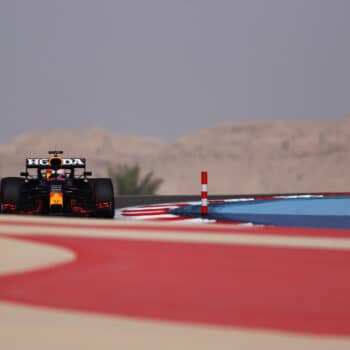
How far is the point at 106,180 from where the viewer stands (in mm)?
18031

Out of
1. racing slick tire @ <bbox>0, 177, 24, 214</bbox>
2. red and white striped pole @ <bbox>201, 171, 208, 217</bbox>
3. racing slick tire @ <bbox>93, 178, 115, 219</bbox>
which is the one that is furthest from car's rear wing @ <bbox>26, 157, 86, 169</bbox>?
red and white striped pole @ <bbox>201, 171, 208, 217</bbox>

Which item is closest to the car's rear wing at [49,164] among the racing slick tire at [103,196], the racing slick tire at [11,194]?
the racing slick tire at [11,194]

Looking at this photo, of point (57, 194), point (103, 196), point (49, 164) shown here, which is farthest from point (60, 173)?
point (103, 196)

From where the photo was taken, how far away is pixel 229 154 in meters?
106

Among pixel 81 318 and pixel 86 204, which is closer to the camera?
pixel 81 318

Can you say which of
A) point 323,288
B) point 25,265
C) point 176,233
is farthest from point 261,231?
point 323,288

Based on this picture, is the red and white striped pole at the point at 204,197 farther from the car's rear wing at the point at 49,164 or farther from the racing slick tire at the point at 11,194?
the racing slick tire at the point at 11,194

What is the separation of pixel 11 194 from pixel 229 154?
87826 mm

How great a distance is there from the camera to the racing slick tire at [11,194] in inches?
719

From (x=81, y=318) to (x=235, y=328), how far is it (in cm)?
104

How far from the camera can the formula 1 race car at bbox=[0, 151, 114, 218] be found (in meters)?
18.0

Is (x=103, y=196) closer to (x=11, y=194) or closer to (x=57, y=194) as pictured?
(x=57, y=194)

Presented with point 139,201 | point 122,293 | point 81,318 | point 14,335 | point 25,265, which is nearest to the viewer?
point 14,335

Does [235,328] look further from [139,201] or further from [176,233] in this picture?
[139,201]
